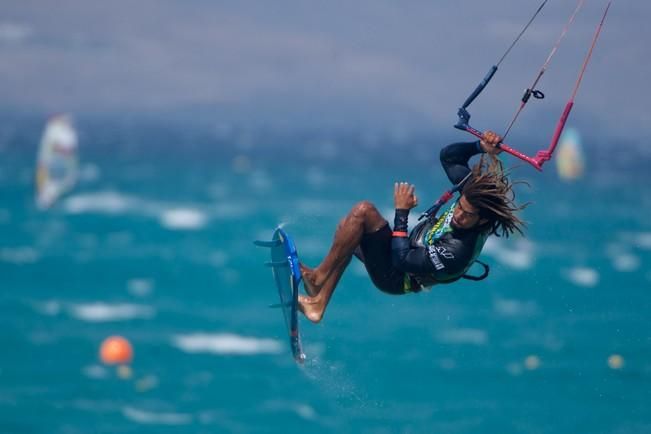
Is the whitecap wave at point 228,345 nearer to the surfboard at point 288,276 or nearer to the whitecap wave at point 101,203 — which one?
the whitecap wave at point 101,203

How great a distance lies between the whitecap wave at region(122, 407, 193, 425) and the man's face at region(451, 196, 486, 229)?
937cm

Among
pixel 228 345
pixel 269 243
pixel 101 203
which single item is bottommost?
pixel 269 243

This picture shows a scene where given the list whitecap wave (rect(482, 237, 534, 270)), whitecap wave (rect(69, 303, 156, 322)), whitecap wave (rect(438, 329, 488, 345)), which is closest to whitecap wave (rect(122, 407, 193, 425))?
whitecap wave (rect(69, 303, 156, 322))

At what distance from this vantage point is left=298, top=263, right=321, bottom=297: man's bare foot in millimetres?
7824

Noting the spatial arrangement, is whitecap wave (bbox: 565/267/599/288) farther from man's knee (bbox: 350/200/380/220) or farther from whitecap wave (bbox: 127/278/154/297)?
man's knee (bbox: 350/200/380/220)

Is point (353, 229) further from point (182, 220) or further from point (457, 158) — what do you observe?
point (182, 220)

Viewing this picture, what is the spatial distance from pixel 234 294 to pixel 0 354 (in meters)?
3.02

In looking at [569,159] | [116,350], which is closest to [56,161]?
[116,350]

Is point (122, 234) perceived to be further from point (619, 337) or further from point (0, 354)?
point (619, 337)

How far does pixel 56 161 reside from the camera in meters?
19.2

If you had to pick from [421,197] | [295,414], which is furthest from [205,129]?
[295,414]

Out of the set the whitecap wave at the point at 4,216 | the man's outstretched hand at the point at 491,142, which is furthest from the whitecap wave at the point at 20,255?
the man's outstretched hand at the point at 491,142

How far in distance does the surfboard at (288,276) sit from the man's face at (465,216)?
0.91 metres

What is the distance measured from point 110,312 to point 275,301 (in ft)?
7.03
